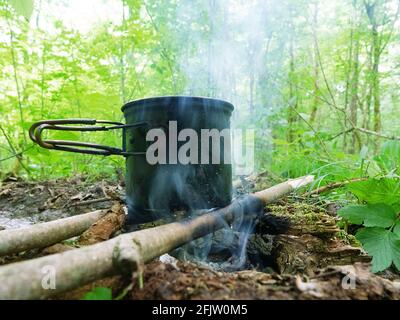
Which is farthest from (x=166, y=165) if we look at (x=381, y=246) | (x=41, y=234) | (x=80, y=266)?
(x=381, y=246)

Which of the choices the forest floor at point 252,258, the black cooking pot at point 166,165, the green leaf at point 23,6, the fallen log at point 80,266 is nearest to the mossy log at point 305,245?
the forest floor at point 252,258

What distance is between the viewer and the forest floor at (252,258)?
832 mm

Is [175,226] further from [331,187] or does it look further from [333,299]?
[331,187]

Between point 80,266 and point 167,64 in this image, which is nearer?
point 80,266

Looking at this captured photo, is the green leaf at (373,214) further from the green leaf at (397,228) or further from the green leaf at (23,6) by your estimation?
the green leaf at (23,6)

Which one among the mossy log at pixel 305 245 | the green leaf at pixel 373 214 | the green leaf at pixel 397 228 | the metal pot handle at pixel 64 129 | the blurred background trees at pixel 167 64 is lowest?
the mossy log at pixel 305 245

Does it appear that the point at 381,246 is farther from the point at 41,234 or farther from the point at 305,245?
the point at 41,234

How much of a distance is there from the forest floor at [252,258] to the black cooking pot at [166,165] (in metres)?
0.20

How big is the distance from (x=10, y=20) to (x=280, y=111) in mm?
4185

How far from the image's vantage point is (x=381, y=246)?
1.38m

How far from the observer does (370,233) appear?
1.49 metres

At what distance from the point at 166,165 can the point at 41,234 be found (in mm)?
571

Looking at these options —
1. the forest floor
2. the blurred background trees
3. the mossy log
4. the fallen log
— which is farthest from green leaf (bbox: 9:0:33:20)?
the blurred background trees
